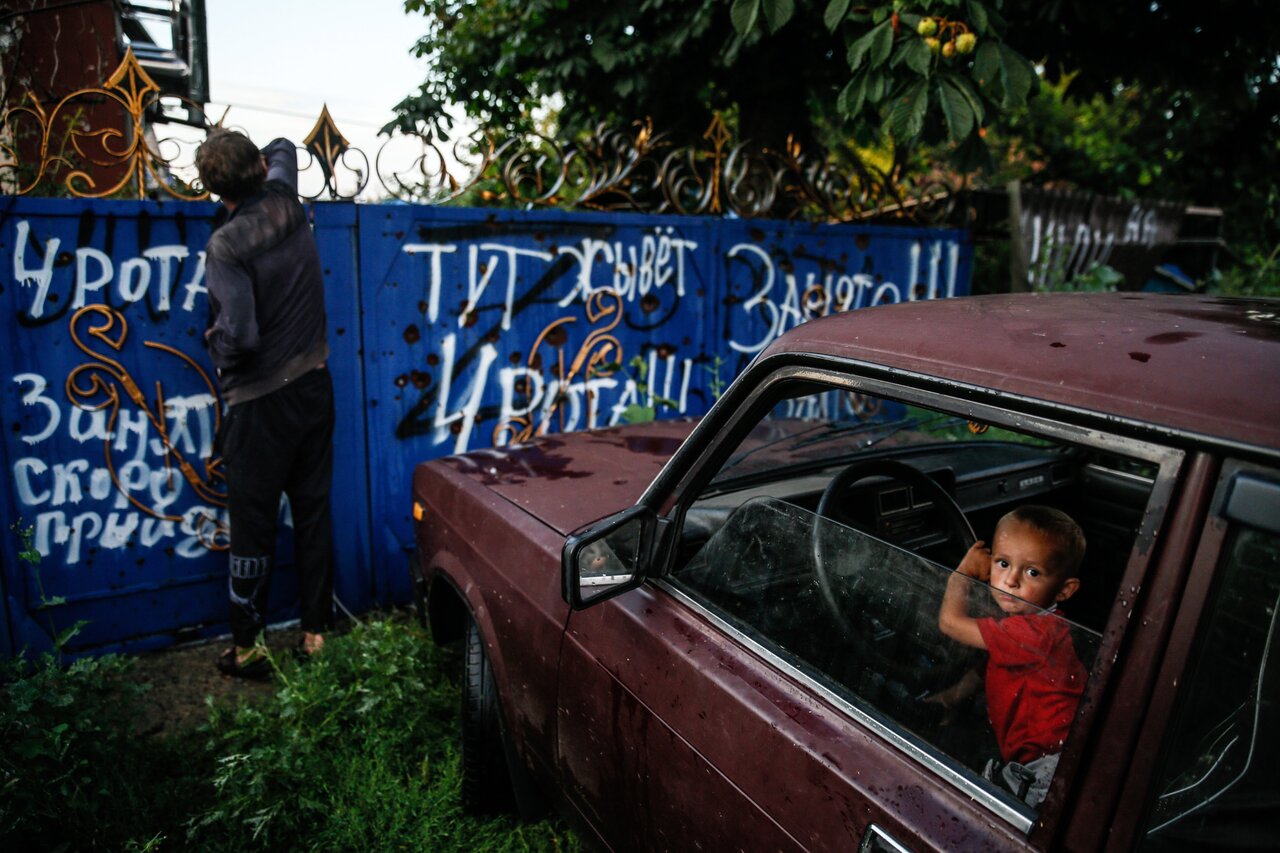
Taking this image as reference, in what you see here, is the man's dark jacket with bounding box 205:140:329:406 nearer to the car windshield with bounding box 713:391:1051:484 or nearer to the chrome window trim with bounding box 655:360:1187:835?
the car windshield with bounding box 713:391:1051:484

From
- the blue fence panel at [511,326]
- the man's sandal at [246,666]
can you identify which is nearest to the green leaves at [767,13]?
the blue fence panel at [511,326]

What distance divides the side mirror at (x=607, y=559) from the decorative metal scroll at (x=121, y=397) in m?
2.39

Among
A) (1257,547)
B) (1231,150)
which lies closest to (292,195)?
(1257,547)

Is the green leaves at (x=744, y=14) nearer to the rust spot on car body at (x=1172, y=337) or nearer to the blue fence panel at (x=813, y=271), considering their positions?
the blue fence panel at (x=813, y=271)

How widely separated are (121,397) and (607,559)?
2532 mm

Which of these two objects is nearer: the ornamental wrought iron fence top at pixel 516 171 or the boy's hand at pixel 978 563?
the boy's hand at pixel 978 563

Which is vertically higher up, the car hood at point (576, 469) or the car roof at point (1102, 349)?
the car roof at point (1102, 349)

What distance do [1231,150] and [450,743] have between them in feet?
34.0

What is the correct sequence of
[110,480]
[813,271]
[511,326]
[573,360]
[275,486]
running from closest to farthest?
[275,486] → [110,480] → [511,326] → [573,360] → [813,271]

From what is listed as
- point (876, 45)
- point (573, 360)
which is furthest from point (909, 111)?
point (573, 360)

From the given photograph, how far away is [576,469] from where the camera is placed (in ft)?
8.39

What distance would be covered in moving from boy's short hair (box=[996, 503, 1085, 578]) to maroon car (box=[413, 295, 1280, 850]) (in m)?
0.19

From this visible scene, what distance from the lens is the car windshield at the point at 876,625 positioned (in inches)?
47.4

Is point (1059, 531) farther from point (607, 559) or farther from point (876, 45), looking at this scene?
point (876, 45)
